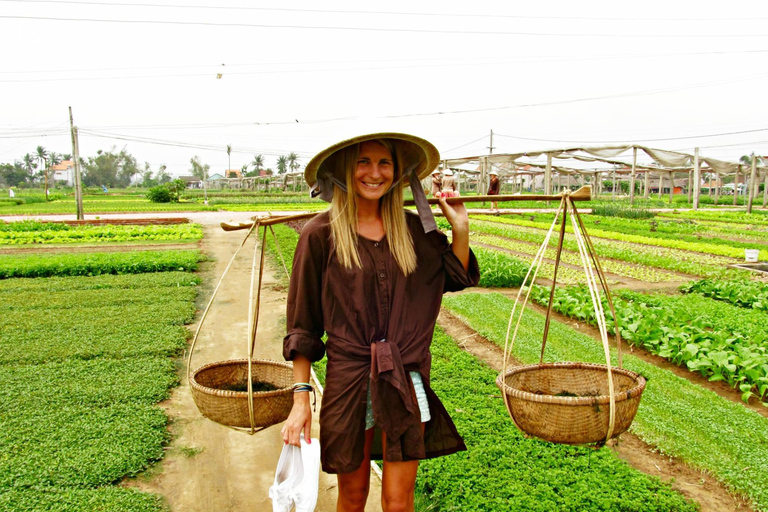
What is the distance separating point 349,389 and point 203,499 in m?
1.47

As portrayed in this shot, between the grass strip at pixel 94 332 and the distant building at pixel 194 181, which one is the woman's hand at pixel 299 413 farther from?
the distant building at pixel 194 181

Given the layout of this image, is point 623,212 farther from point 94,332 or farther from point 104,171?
point 104,171

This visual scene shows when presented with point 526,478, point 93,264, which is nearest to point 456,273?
point 526,478

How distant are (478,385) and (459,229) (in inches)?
96.7

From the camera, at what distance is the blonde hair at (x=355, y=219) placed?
2.01 m

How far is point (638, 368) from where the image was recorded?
4.64 metres

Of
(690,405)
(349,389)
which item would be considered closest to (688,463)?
(690,405)

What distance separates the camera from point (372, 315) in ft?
6.58

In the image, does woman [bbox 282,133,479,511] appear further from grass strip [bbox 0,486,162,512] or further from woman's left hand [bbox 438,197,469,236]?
grass strip [bbox 0,486,162,512]

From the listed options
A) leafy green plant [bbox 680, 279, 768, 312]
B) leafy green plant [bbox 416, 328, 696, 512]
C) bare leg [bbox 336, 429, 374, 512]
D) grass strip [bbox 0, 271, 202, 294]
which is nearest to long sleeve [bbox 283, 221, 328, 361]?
bare leg [bbox 336, 429, 374, 512]

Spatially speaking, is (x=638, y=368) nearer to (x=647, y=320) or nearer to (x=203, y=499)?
(x=647, y=320)

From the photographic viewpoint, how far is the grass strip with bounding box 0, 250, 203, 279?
988 cm

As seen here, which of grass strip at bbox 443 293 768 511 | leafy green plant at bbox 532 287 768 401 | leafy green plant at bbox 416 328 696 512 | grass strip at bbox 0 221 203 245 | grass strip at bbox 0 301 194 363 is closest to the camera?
leafy green plant at bbox 416 328 696 512

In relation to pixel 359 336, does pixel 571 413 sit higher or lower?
lower
